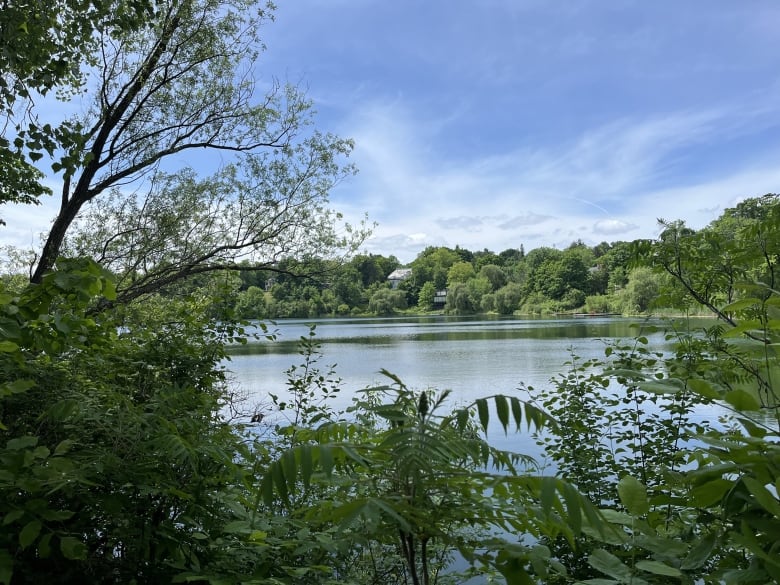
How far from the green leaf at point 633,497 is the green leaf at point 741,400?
29 cm

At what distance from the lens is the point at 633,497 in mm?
1303

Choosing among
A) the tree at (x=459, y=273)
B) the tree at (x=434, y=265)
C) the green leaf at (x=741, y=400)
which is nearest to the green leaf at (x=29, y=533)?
the green leaf at (x=741, y=400)

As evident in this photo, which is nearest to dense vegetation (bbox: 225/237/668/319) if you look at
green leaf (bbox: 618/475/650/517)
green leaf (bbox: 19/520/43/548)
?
green leaf (bbox: 618/475/650/517)

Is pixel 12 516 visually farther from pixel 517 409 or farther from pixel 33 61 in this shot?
pixel 33 61

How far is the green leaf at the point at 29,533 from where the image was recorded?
1604 mm

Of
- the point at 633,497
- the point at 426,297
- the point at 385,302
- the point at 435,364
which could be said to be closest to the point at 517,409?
the point at 633,497

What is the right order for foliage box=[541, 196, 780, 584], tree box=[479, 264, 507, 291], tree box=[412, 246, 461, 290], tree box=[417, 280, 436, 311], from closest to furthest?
foliage box=[541, 196, 780, 584] → tree box=[479, 264, 507, 291] → tree box=[417, 280, 436, 311] → tree box=[412, 246, 461, 290]

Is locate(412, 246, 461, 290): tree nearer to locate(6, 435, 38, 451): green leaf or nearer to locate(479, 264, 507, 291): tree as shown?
locate(479, 264, 507, 291): tree

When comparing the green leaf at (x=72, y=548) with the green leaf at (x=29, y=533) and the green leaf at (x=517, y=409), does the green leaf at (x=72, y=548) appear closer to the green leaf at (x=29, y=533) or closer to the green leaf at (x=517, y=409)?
the green leaf at (x=29, y=533)

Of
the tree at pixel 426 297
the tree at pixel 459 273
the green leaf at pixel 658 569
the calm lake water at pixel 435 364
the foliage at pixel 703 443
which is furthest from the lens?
the tree at pixel 459 273

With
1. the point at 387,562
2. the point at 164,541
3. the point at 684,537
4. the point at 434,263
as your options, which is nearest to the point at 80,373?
the point at 164,541

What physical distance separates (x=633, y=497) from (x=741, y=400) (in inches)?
13.6

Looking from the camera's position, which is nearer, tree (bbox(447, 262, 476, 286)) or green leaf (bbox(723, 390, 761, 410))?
green leaf (bbox(723, 390, 761, 410))

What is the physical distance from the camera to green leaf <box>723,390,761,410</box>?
111 cm
